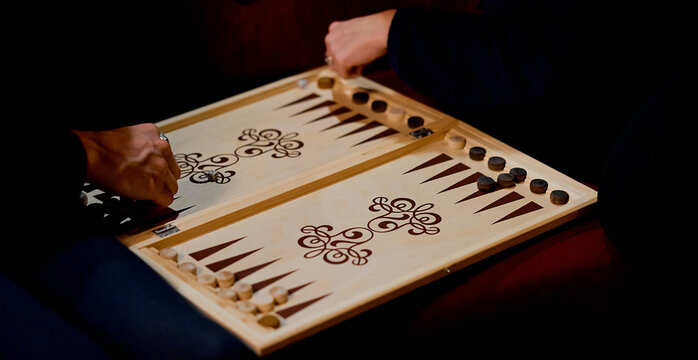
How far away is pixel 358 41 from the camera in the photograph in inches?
70.4

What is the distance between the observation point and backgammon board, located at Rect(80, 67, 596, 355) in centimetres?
120

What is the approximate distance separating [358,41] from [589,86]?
0.58 meters

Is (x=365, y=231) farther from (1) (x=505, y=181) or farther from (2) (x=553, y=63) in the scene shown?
(2) (x=553, y=63)

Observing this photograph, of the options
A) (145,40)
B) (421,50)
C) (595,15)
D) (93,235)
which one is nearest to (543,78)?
(595,15)

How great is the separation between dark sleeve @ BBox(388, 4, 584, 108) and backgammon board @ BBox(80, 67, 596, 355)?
0.40 ft

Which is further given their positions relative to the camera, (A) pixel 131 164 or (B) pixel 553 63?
(B) pixel 553 63

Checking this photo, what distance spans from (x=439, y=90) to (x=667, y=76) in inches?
19.7

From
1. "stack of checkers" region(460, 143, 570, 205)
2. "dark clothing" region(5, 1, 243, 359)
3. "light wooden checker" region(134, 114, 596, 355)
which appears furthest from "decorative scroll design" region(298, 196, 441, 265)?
"dark clothing" region(5, 1, 243, 359)

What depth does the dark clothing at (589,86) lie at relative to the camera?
1.26m

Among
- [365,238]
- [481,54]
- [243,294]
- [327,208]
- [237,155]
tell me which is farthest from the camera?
[237,155]

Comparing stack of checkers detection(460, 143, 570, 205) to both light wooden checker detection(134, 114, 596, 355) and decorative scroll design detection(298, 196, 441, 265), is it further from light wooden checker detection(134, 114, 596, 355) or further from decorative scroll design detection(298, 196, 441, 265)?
decorative scroll design detection(298, 196, 441, 265)

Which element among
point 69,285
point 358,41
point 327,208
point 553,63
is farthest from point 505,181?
point 69,285

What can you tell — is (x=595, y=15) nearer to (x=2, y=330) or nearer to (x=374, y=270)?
(x=374, y=270)

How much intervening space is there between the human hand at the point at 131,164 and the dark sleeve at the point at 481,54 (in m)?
0.61
